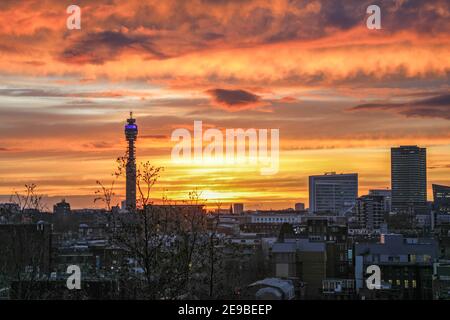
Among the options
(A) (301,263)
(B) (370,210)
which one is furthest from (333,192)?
(A) (301,263)

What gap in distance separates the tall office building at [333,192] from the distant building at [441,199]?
1882 cm

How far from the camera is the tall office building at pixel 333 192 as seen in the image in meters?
138

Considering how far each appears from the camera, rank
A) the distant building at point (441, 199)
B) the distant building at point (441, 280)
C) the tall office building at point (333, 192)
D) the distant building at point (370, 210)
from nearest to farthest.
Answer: the distant building at point (441, 280) < the distant building at point (441, 199) < the distant building at point (370, 210) < the tall office building at point (333, 192)

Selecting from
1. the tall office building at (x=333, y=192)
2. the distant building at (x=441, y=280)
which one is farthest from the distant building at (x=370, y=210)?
the distant building at (x=441, y=280)

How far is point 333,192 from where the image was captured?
472 feet

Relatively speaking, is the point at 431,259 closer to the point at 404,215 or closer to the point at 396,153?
the point at 404,215

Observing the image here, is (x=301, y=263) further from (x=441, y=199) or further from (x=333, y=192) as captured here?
(x=333, y=192)

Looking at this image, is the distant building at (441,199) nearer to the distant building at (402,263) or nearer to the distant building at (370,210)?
the distant building at (370,210)

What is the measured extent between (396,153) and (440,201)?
29.2 m

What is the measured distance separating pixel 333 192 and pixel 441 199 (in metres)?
28.0

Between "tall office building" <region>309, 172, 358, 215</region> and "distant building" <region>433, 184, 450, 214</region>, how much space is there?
1882cm

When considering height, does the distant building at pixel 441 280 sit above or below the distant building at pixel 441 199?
below

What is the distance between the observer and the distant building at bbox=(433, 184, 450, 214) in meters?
107

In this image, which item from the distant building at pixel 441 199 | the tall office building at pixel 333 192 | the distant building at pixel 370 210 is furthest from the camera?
the tall office building at pixel 333 192
